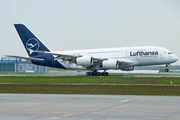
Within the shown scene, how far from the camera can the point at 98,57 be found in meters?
55.1

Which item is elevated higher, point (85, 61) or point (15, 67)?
point (85, 61)

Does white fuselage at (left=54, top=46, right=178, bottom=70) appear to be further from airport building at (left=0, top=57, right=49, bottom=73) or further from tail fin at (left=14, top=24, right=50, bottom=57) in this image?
airport building at (left=0, top=57, right=49, bottom=73)

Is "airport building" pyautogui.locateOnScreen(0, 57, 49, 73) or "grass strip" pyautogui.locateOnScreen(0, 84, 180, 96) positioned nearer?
"grass strip" pyautogui.locateOnScreen(0, 84, 180, 96)

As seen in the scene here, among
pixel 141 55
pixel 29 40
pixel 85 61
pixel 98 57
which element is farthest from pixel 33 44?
pixel 141 55

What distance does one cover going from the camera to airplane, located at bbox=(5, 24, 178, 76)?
50875mm

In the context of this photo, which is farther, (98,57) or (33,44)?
(33,44)

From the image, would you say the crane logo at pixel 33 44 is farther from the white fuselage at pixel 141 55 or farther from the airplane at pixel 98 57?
the white fuselage at pixel 141 55

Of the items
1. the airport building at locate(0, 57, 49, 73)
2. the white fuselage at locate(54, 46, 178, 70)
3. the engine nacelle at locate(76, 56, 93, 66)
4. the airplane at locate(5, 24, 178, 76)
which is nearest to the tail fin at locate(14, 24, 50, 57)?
the airplane at locate(5, 24, 178, 76)

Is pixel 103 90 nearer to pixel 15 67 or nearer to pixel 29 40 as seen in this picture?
pixel 29 40

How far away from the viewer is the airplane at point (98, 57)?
50875 mm

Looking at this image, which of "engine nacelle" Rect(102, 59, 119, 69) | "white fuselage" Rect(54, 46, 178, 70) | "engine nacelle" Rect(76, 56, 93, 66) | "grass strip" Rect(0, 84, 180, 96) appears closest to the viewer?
"grass strip" Rect(0, 84, 180, 96)

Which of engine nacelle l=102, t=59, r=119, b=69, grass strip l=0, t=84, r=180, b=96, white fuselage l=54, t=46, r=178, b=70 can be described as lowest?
grass strip l=0, t=84, r=180, b=96

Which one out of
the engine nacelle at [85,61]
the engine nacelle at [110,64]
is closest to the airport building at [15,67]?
the engine nacelle at [85,61]
